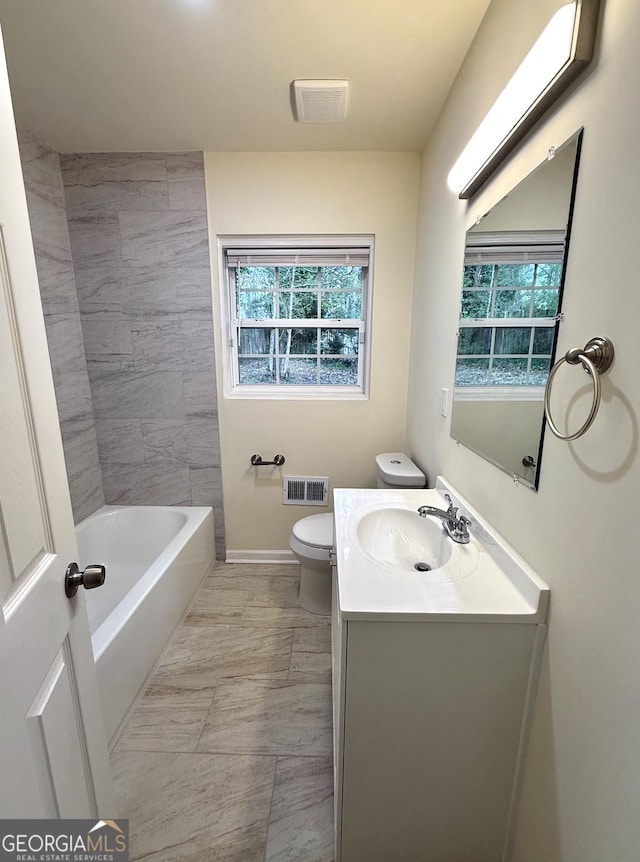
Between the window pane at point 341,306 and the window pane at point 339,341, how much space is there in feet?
0.29

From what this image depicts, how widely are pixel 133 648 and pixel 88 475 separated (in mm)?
1263

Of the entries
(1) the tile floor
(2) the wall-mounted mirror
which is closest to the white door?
(1) the tile floor

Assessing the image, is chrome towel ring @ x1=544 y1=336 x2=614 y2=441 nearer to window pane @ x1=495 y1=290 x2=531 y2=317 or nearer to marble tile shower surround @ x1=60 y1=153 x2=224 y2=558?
window pane @ x1=495 y1=290 x2=531 y2=317

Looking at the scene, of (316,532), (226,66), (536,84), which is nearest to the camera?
(536,84)

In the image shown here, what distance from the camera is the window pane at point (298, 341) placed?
2275 millimetres

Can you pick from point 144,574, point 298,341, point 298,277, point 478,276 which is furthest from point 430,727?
point 298,277

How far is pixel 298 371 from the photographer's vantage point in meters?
2.34

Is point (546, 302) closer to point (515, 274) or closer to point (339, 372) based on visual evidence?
point (515, 274)

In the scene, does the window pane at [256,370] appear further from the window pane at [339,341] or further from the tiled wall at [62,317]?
the tiled wall at [62,317]

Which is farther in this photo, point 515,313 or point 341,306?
point 341,306

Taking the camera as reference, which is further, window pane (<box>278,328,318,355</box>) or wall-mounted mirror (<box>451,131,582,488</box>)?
window pane (<box>278,328,318,355</box>)

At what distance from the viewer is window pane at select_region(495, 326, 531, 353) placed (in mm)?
925

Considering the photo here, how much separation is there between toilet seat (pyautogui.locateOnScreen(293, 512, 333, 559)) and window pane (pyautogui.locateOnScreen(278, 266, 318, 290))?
146 cm

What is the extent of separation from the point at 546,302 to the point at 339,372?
1.56 m
